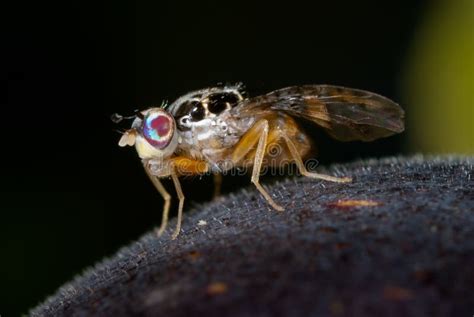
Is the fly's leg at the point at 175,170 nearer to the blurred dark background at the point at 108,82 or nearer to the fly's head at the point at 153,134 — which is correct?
the fly's head at the point at 153,134

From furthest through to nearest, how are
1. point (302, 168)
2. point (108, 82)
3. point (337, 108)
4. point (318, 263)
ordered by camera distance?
point (108, 82) < point (337, 108) < point (302, 168) < point (318, 263)

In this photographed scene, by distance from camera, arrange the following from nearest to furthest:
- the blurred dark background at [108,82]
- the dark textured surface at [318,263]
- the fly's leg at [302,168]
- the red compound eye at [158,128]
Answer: the dark textured surface at [318,263] → the fly's leg at [302,168] → the red compound eye at [158,128] → the blurred dark background at [108,82]

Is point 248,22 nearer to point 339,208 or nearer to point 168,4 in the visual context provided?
point 168,4

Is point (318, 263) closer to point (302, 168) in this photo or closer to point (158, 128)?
point (302, 168)

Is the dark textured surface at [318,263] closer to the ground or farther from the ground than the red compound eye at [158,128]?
closer to the ground

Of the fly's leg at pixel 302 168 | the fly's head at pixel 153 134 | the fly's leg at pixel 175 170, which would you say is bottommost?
the fly's leg at pixel 175 170

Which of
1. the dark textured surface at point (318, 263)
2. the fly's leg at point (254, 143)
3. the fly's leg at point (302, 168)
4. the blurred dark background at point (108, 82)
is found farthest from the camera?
the blurred dark background at point (108, 82)

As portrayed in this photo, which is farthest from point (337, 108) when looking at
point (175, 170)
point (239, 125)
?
point (175, 170)

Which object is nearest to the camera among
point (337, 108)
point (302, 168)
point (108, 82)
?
point (302, 168)

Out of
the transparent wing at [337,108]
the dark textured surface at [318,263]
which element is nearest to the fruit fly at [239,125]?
the transparent wing at [337,108]
